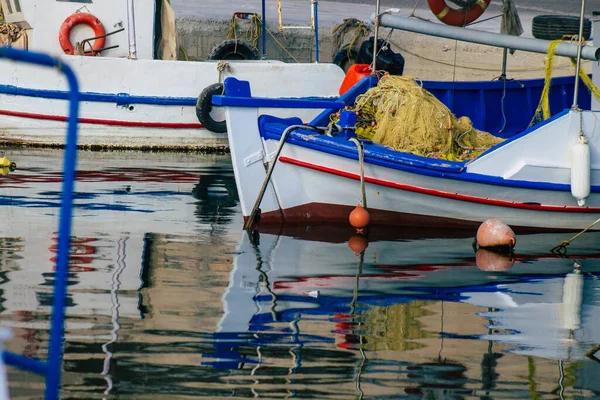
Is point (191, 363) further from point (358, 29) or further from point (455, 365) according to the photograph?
point (358, 29)

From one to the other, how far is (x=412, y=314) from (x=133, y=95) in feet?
30.8

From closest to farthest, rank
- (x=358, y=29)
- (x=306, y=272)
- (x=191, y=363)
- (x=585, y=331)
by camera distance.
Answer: (x=191, y=363), (x=585, y=331), (x=306, y=272), (x=358, y=29)

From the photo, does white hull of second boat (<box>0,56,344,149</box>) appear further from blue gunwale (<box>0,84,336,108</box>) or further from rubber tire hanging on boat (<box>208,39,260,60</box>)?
rubber tire hanging on boat (<box>208,39,260,60</box>)

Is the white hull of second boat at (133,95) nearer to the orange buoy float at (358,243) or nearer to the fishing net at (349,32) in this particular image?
the fishing net at (349,32)

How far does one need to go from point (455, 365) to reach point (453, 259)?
331 centimetres

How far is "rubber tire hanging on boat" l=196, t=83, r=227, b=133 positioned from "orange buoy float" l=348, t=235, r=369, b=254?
239 inches

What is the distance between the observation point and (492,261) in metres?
8.83

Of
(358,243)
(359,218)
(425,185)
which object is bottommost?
(358,243)

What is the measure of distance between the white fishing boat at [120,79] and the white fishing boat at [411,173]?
5.34m

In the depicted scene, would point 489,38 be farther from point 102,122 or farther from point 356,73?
point 102,122

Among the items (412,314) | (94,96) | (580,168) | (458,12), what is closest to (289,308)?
(412,314)

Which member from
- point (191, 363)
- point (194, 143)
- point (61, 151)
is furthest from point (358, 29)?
point (191, 363)

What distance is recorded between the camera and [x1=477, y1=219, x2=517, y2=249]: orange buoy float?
9.24 m

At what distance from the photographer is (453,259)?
29.0 feet
